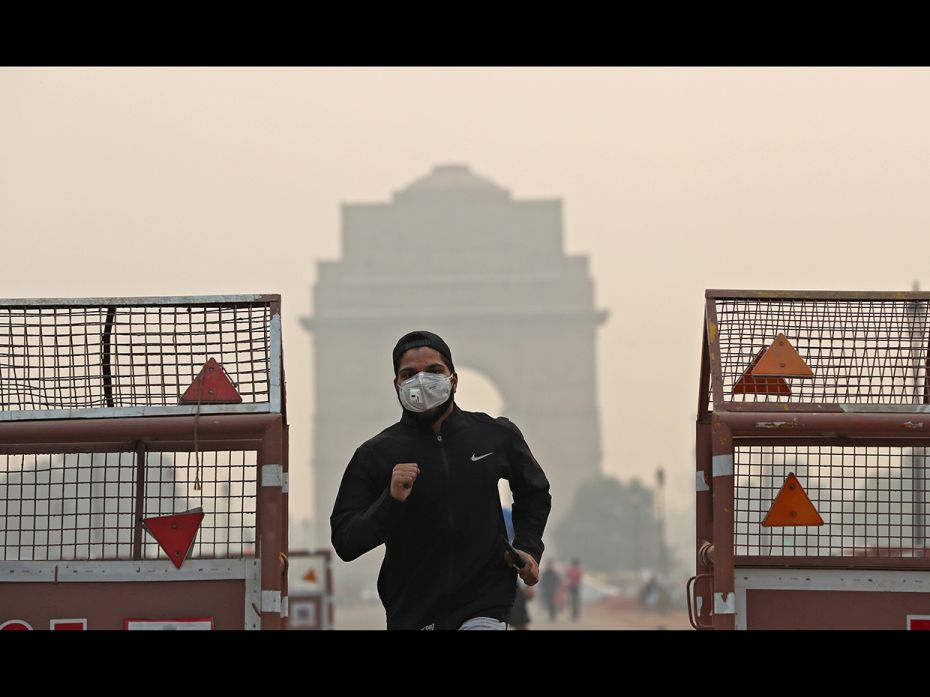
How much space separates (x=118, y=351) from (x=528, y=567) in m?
1.27

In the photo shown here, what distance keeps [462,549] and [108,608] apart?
885 mm

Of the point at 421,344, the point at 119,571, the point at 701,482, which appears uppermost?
the point at 421,344

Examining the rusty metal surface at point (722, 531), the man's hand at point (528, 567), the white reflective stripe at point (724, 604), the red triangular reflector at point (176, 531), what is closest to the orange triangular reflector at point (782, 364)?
the rusty metal surface at point (722, 531)

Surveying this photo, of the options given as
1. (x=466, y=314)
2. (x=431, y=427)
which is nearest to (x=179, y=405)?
(x=431, y=427)

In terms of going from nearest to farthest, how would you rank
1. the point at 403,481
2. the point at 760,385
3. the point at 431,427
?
the point at 403,481 → the point at 431,427 → the point at 760,385

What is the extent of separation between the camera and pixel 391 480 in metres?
3.46

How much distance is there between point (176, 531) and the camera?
3.56 metres

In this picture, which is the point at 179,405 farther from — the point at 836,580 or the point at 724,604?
the point at 836,580

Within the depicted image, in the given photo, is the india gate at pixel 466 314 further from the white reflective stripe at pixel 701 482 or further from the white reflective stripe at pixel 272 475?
the white reflective stripe at pixel 272 475

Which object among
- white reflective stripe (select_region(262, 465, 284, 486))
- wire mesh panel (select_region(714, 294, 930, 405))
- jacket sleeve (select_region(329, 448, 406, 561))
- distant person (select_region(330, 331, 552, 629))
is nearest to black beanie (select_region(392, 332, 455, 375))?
distant person (select_region(330, 331, 552, 629))

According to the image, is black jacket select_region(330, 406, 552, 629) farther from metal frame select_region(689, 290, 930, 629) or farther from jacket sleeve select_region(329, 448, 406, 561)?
metal frame select_region(689, 290, 930, 629)
